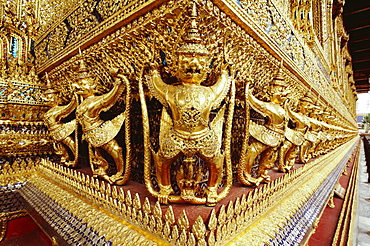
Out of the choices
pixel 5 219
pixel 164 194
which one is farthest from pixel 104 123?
pixel 5 219

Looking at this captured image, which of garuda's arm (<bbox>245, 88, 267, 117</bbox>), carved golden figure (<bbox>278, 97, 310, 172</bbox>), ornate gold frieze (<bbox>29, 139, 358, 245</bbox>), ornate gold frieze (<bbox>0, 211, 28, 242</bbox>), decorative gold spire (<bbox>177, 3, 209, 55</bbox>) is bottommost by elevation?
ornate gold frieze (<bbox>0, 211, 28, 242</bbox>)

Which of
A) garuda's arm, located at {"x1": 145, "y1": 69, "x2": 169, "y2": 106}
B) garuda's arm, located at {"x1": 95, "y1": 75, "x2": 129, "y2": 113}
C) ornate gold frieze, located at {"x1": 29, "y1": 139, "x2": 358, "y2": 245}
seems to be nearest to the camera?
ornate gold frieze, located at {"x1": 29, "y1": 139, "x2": 358, "y2": 245}

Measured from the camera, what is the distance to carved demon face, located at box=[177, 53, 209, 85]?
527 millimetres

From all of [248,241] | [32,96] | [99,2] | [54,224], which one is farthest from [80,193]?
[32,96]

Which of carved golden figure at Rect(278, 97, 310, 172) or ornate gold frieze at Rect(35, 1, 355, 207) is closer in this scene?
ornate gold frieze at Rect(35, 1, 355, 207)

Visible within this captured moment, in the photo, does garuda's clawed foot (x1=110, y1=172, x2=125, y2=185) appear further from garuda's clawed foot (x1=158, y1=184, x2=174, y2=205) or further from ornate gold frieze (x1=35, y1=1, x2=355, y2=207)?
garuda's clawed foot (x1=158, y1=184, x2=174, y2=205)

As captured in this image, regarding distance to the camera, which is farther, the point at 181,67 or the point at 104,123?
the point at 104,123

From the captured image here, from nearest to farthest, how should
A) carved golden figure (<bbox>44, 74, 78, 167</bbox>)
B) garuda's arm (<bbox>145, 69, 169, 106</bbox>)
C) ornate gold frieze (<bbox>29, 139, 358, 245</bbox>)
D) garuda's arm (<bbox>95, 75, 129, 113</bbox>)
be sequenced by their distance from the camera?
ornate gold frieze (<bbox>29, 139, 358, 245</bbox>), garuda's arm (<bbox>145, 69, 169, 106</bbox>), garuda's arm (<bbox>95, 75, 129, 113</bbox>), carved golden figure (<bbox>44, 74, 78, 167</bbox>)

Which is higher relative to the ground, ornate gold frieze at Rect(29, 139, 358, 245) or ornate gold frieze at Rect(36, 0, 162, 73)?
ornate gold frieze at Rect(36, 0, 162, 73)

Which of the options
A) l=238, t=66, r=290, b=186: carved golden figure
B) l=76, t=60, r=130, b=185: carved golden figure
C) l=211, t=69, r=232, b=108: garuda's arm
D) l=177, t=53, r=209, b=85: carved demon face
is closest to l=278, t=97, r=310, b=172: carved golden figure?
l=238, t=66, r=290, b=186: carved golden figure

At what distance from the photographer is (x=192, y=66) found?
1.74 ft

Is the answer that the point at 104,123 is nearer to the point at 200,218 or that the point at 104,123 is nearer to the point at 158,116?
the point at 158,116

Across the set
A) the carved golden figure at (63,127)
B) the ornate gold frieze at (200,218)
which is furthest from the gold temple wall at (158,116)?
the carved golden figure at (63,127)

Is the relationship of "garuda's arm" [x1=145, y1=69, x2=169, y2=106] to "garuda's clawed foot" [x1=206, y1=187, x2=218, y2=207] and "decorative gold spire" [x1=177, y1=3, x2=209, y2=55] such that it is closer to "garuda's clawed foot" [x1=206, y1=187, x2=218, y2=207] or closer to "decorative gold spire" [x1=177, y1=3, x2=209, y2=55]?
"decorative gold spire" [x1=177, y1=3, x2=209, y2=55]
